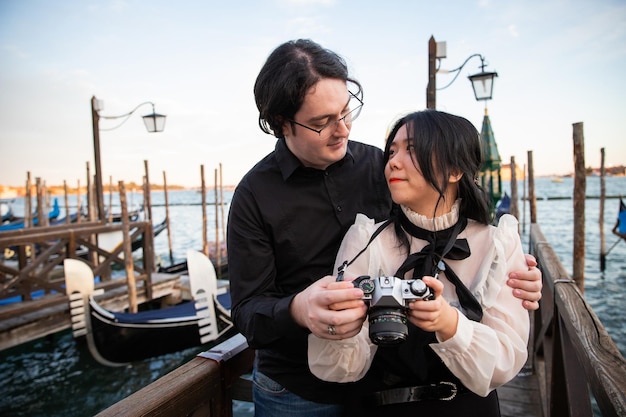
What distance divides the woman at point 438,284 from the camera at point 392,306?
0.04 feet

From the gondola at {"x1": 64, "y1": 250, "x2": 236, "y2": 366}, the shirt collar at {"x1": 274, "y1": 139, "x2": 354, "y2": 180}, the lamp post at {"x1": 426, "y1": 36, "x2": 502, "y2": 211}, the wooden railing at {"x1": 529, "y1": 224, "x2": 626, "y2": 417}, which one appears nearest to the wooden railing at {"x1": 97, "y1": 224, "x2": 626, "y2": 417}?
the wooden railing at {"x1": 529, "y1": 224, "x2": 626, "y2": 417}

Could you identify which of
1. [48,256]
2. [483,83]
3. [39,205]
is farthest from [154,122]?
[39,205]

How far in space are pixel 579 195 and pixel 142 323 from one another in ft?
24.0

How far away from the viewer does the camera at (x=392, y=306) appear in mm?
920

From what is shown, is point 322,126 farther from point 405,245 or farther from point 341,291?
point 341,291

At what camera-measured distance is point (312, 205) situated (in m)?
1.48

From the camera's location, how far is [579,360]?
1381 mm

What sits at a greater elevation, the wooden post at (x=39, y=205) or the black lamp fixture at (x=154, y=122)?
the black lamp fixture at (x=154, y=122)

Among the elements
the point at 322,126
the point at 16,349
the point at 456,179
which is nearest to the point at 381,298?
the point at 456,179

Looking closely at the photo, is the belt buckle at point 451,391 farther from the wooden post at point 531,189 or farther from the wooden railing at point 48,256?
the wooden post at point 531,189

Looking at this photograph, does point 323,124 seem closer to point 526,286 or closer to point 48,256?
point 526,286

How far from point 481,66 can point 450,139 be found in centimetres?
599

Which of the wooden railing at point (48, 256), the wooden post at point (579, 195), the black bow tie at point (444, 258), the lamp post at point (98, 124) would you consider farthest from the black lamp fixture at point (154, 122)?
Answer: the black bow tie at point (444, 258)

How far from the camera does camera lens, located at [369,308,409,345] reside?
916 mm
